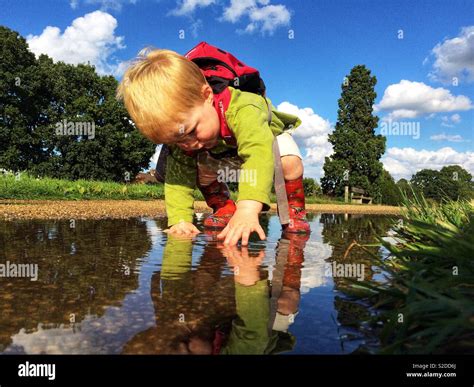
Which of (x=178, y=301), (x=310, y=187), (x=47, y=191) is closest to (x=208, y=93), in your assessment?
(x=178, y=301)

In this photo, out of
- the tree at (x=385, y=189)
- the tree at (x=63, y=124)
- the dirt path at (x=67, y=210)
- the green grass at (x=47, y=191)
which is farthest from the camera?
the tree at (x=63, y=124)

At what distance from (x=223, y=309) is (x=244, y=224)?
1176 millimetres

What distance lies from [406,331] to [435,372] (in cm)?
16

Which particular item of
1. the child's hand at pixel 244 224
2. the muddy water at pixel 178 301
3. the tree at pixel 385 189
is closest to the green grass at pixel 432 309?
the muddy water at pixel 178 301

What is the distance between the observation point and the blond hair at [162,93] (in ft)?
8.94

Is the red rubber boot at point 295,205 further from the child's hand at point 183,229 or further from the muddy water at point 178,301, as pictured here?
the muddy water at point 178,301

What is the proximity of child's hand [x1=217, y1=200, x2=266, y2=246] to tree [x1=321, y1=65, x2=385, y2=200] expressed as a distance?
27106 mm

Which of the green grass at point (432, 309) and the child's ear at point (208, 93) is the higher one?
the child's ear at point (208, 93)

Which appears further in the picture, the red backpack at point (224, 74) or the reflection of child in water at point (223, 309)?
the red backpack at point (224, 74)

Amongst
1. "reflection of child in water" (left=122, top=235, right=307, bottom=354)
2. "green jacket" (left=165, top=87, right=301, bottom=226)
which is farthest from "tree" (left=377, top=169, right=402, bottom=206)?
"reflection of child in water" (left=122, top=235, right=307, bottom=354)

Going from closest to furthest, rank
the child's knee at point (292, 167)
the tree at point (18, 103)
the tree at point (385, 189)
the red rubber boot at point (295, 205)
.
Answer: the child's knee at point (292, 167), the red rubber boot at point (295, 205), the tree at point (385, 189), the tree at point (18, 103)

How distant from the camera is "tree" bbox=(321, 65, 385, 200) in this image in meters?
29.0

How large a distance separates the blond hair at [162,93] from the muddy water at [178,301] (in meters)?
0.81

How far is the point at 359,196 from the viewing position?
29203mm
